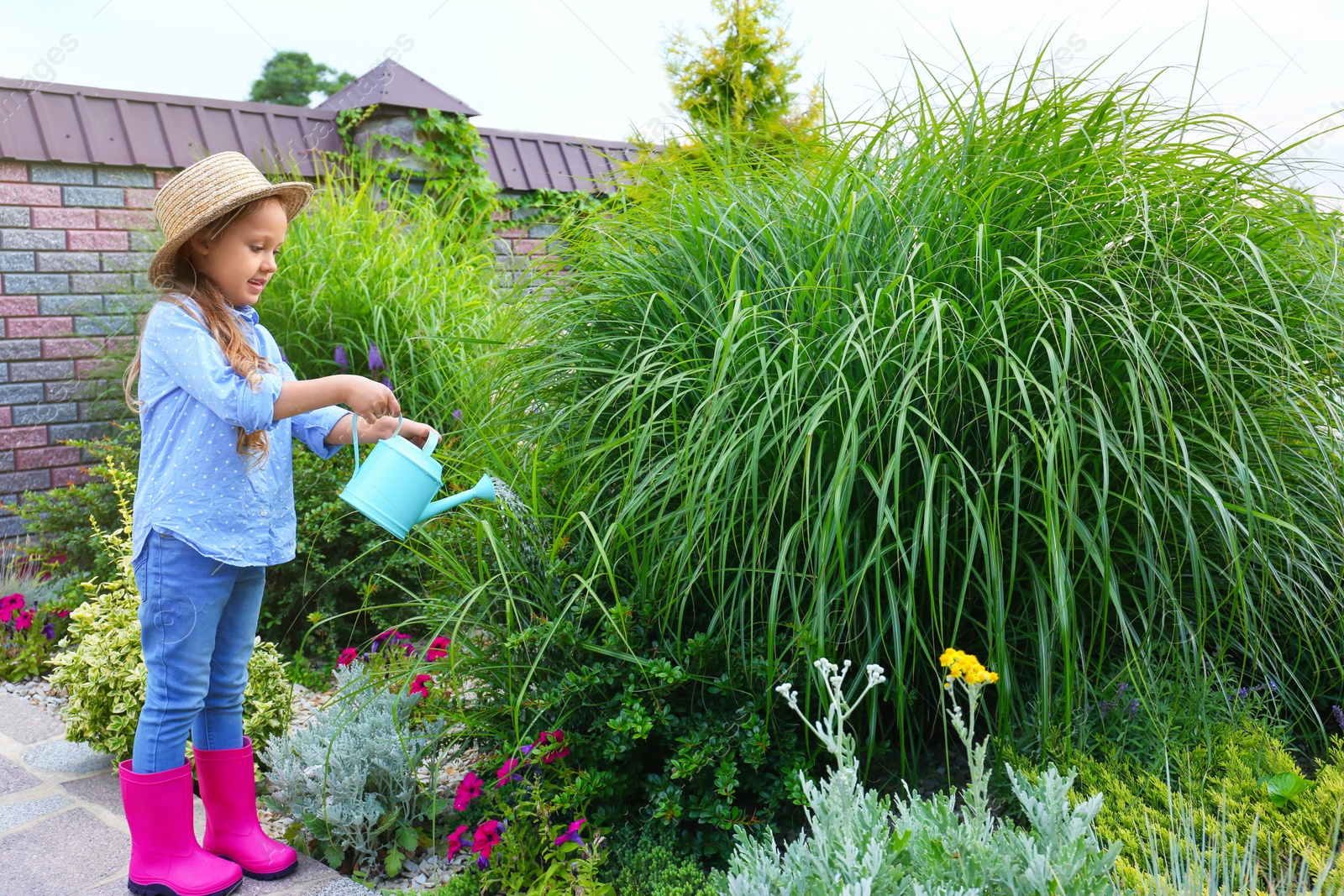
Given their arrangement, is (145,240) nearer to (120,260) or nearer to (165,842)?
(120,260)

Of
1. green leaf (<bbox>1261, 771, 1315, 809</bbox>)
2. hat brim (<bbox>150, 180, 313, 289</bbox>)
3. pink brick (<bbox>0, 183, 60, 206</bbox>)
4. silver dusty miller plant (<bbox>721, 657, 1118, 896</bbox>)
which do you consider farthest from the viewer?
pink brick (<bbox>0, 183, 60, 206</bbox>)

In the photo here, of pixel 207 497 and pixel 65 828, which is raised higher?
pixel 207 497

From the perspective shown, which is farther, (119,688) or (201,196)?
(119,688)

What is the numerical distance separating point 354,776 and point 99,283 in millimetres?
4164

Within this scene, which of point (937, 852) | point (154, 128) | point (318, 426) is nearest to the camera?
point (937, 852)

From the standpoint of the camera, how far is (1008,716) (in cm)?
179

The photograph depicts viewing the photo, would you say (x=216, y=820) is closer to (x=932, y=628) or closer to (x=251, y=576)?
(x=251, y=576)

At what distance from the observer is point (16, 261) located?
4.86 metres

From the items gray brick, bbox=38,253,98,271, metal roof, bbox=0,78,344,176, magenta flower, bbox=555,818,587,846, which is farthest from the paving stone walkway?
metal roof, bbox=0,78,344,176

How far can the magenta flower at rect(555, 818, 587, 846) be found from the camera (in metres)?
1.84

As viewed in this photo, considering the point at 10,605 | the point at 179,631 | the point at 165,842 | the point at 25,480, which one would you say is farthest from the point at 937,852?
the point at 25,480

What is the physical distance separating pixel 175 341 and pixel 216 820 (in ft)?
3.49

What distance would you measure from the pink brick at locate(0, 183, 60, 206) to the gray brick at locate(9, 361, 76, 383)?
813 millimetres

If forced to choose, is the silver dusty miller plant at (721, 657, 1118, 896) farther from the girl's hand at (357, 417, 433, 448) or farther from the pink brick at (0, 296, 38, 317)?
the pink brick at (0, 296, 38, 317)
